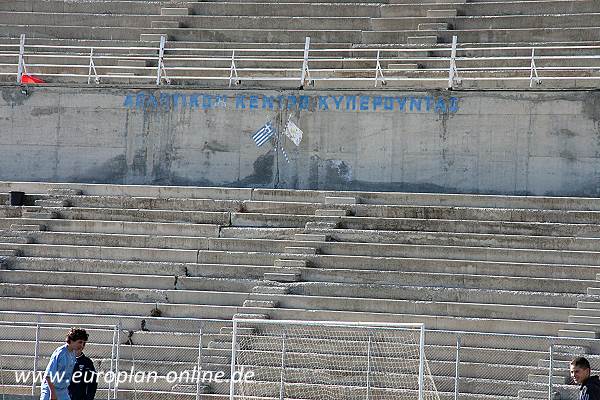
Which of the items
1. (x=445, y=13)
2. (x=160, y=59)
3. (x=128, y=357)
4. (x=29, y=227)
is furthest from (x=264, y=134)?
(x=128, y=357)

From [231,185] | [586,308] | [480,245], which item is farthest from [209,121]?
[586,308]

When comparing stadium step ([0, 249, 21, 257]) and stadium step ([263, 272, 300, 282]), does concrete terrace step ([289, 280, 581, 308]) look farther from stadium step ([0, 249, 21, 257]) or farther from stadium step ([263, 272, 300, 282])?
stadium step ([0, 249, 21, 257])

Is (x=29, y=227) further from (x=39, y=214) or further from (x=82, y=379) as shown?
(x=82, y=379)

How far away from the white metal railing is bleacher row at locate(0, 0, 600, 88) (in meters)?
0.03

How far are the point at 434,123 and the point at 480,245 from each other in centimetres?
396

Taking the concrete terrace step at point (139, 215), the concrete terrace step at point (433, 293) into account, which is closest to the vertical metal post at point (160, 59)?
the concrete terrace step at point (139, 215)

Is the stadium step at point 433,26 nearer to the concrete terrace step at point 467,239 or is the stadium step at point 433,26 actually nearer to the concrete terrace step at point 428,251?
the concrete terrace step at point 467,239

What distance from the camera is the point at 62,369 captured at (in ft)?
56.2

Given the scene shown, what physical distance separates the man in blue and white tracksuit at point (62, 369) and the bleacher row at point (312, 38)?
12306 millimetres

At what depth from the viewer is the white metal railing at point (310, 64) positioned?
27688mm

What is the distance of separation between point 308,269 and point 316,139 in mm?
4751

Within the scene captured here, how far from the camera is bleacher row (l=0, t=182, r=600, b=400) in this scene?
21750 mm

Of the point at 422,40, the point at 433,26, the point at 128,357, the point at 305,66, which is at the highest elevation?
the point at 433,26

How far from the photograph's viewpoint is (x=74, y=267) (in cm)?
2548
